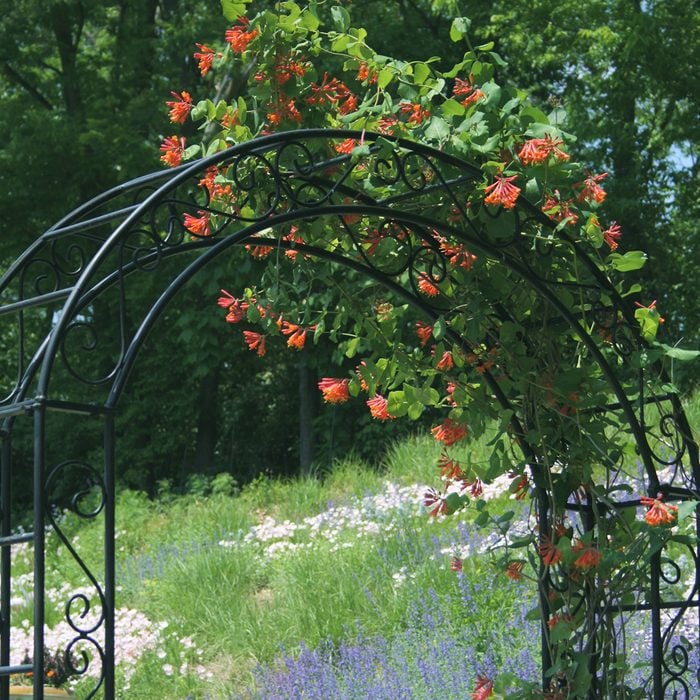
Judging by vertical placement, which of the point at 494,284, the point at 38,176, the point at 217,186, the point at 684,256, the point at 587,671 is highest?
the point at 38,176

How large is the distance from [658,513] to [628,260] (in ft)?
2.43

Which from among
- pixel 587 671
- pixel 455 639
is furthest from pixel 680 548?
pixel 587 671

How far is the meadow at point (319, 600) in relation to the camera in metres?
5.00

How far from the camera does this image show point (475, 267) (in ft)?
10.7

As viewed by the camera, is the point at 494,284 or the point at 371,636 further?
the point at 371,636

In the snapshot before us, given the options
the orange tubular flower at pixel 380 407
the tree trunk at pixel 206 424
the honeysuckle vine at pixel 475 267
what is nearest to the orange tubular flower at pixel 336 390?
the honeysuckle vine at pixel 475 267

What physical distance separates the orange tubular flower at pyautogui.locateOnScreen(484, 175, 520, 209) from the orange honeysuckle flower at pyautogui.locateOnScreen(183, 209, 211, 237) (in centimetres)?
78

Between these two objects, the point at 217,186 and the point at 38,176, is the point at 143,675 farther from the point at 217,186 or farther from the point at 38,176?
the point at 38,176

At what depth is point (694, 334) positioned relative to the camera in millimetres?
12578

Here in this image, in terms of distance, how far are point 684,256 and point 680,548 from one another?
336 inches

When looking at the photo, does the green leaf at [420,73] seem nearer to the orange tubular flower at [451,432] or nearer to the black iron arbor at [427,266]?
the black iron arbor at [427,266]

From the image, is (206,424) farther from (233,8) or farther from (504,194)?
(504,194)

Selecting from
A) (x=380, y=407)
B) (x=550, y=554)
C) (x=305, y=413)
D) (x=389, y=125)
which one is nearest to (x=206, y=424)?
(x=305, y=413)

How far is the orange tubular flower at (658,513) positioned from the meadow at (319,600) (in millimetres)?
634
